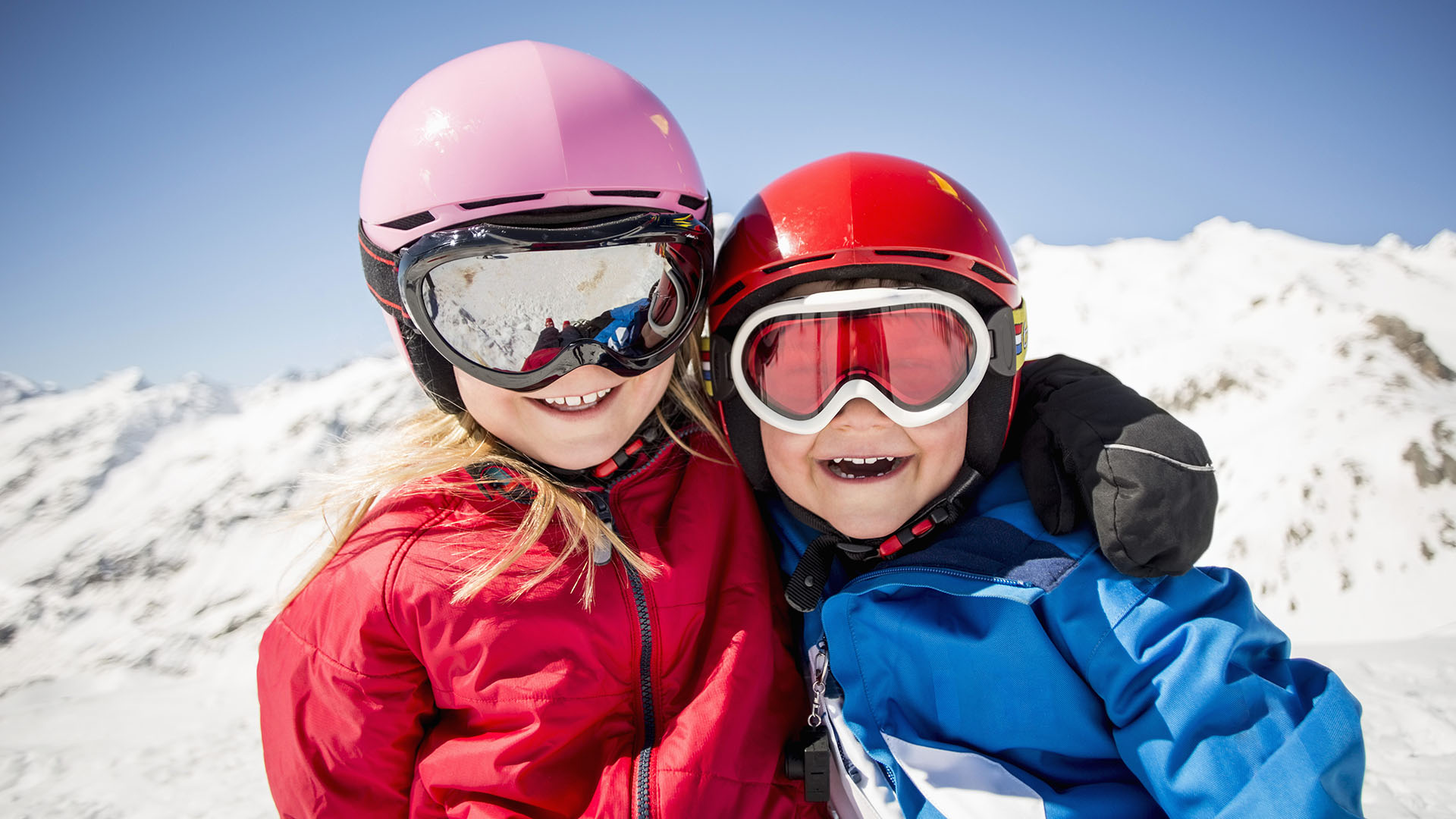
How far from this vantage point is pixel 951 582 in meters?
1.50

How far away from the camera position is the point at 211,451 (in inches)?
228

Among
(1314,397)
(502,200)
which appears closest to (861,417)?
(502,200)

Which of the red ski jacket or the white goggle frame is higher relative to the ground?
the white goggle frame

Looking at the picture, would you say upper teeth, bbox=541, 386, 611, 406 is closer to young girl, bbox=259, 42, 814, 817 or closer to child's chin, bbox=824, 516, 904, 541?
young girl, bbox=259, 42, 814, 817

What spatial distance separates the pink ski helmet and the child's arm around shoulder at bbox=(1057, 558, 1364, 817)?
1.25 metres

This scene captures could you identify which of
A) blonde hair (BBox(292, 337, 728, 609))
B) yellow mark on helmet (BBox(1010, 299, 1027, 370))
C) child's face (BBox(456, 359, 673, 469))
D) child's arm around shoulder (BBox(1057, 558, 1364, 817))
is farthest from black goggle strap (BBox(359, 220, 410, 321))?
child's arm around shoulder (BBox(1057, 558, 1364, 817))

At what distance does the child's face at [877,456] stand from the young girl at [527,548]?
12.6 inches

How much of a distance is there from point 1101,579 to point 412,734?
1.50m

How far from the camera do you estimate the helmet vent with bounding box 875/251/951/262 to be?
5.09 ft

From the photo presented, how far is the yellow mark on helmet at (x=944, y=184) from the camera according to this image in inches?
67.1

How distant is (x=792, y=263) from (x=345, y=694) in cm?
132

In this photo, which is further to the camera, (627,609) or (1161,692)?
(627,609)

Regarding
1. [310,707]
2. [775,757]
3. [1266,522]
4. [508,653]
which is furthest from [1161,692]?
[1266,522]

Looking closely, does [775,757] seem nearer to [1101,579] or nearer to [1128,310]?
[1101,579]
